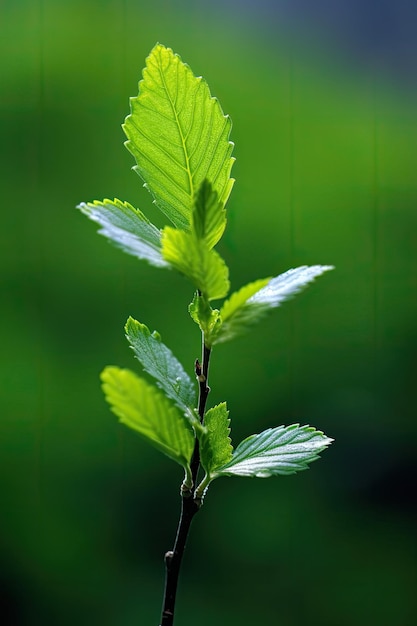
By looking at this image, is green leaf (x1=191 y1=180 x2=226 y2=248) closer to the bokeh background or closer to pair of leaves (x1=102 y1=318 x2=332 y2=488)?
pair of leaves (x1=102 y1=318 x2=332 y2=488)

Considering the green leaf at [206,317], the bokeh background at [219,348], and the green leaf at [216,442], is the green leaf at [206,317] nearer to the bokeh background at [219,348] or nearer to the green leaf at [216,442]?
the green leaf at [216,442]

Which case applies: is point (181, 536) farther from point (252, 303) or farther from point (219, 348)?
point (219, 348)

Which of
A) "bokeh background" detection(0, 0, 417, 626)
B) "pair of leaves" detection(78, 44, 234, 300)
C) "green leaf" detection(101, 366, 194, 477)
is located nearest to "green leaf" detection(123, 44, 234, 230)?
"pair of leaves" detection(78, 44, 234, 300)

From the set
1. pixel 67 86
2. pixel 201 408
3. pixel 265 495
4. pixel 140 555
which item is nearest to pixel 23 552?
pixel 140 555

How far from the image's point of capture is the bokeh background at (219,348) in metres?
1.99

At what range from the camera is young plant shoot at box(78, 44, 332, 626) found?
0.31 meters

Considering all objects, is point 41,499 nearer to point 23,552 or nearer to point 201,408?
point 23,552

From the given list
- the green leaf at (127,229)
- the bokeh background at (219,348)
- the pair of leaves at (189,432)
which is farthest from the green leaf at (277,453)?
the bokeh background at (219,348)

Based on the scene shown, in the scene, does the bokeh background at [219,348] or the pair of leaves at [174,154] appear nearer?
the pair of leaves at [174,154]

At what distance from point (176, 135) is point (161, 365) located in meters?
0.12

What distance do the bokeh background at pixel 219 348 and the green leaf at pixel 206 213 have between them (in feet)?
5.34

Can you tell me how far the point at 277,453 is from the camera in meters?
0.37

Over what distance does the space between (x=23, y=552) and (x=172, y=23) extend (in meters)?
1.63

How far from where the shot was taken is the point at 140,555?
2.02 metres
